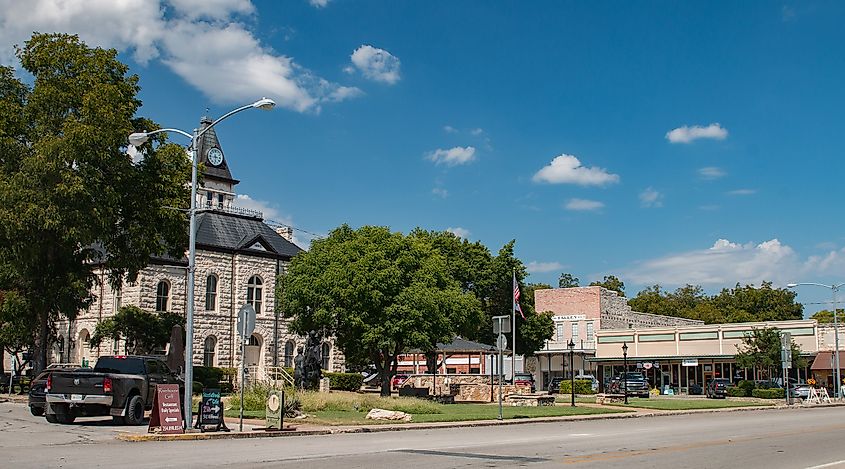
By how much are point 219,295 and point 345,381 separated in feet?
31.5

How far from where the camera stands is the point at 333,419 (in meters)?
25.0

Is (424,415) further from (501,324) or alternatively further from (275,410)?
(275,410)

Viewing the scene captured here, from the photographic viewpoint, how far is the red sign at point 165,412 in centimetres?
1894

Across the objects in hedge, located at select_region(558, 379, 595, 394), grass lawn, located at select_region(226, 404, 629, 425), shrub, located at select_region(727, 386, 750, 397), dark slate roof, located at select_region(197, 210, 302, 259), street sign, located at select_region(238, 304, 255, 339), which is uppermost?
dark slate roof, located at select_region(197, 210, 302, 259)

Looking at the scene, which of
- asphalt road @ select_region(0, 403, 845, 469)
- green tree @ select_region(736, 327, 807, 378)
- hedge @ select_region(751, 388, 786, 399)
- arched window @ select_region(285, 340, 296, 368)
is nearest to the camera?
asphalt road @ select_region(0, 403, 845, 469)

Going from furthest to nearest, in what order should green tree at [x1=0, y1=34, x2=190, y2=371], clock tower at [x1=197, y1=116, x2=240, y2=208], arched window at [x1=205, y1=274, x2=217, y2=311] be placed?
clock tower at [x1=197, y1=116, x2=240, y2=208] → arched window at [x1=205, y1=274, x2=217, y2=311] → green tree at [x1=0, y1=34, x2=190, y2=371]

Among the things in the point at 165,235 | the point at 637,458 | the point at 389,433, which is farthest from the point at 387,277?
the point at 637,458

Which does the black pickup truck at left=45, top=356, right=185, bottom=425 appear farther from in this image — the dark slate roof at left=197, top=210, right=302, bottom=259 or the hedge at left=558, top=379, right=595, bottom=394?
the hedge at left=558, top=379, right=595, bottom=394

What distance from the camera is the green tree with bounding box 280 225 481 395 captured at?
4306 cm

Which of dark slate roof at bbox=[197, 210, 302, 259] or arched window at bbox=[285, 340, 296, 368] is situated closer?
dark slate roof at bbox=[197, 210, 302, 259]

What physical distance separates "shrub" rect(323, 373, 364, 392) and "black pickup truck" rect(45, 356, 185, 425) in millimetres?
29866

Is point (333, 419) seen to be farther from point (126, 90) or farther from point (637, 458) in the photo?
point (126, 90)

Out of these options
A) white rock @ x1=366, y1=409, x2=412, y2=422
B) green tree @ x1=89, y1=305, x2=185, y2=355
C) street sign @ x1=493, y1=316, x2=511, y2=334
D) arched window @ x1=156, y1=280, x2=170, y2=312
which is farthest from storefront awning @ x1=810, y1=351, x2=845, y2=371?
white rock @ x1=366, y1=409, x2=412, y2=422

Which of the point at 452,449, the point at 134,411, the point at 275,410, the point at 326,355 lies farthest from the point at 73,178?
the point at 326,355
